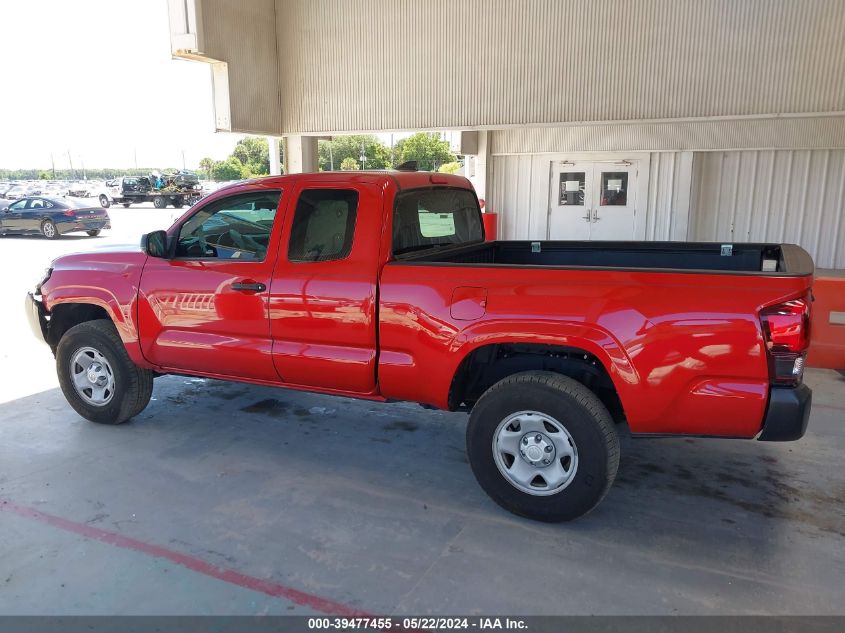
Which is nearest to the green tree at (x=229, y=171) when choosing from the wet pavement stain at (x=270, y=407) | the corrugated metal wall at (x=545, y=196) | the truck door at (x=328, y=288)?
the corrugated metal wall at (x=545, y=196)

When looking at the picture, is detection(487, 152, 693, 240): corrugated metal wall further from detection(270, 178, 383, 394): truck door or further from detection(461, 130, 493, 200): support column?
detection(270, 178, 383, 394): truck door

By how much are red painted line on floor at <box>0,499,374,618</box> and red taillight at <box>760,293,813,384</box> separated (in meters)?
2.23

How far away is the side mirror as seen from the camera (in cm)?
466

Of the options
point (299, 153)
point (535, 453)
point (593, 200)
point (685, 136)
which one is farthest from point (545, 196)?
point (535, 453)

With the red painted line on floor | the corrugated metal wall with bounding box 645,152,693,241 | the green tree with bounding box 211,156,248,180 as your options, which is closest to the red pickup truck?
the red painted line on floor

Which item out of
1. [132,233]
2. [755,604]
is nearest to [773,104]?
[755,604]

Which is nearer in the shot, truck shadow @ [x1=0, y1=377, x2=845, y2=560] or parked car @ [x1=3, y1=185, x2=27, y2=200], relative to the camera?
truck shadow @ [x1=0, y1=377, x2=845, y2=560]

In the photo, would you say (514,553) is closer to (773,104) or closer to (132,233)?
(773,104)

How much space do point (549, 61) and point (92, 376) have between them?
7921 mm

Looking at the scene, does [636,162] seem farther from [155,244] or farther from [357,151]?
[357,151]

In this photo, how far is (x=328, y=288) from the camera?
4086mm

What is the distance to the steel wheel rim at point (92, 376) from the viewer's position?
5105mm

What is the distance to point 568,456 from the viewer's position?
11.7 ft

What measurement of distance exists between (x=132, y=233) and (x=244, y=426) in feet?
66.4
